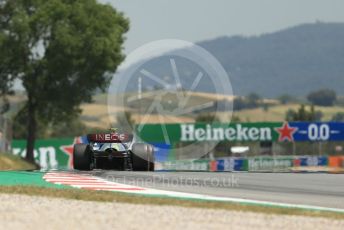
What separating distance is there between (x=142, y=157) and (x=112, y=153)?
42.8 inches

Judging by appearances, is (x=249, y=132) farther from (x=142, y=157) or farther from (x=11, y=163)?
(x=142, y=157)

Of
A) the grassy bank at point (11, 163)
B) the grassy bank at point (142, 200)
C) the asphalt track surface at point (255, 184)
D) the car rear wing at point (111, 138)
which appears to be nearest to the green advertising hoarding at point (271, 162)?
the grassy bank at point (11, 163)

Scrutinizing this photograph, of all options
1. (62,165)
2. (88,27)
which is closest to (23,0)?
(88,27)

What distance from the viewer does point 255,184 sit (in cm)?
1977

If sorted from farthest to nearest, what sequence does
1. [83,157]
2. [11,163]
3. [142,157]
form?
[11,163] < [142,157] < [83,157]

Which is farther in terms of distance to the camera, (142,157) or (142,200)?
(142,157)

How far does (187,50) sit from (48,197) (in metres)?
9.34

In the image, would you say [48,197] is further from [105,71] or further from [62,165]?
[62,165]

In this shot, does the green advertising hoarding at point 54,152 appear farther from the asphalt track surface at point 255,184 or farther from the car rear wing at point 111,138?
the car rear wing at point 111,138

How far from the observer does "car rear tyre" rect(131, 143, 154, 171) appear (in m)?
22.4

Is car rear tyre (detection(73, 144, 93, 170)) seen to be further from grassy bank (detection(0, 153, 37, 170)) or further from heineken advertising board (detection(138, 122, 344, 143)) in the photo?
heineken advertising board (detection(138, 122, 344, 143))

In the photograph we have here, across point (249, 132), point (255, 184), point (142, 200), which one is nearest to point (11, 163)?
point (255, 184)

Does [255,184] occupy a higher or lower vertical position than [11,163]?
lower

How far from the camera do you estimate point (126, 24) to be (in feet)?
209
